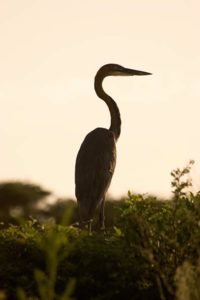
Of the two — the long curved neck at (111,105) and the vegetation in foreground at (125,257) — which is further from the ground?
the long curved neck at (111,105)

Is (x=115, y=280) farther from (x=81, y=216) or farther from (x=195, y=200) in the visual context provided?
(x=81, y=216)

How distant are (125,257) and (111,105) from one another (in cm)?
866

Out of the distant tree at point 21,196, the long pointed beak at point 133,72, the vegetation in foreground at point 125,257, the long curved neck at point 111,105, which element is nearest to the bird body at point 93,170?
the long curved neck at point 111,105

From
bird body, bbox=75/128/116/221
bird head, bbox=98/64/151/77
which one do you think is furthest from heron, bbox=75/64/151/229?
bird head, bbox=98/64/151/77

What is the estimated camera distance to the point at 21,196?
27641 millimetres

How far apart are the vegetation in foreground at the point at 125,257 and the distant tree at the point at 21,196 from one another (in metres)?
16.5

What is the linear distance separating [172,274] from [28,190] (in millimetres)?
18244

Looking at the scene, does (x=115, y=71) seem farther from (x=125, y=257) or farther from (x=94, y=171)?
(x=125, y=257)

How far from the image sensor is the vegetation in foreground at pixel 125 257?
9.63 meters

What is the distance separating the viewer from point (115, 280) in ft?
33.2

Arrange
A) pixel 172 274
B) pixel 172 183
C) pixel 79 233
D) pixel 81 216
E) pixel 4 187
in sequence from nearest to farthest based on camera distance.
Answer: pixel 172 183 < pixel 172 274 < pixel 79 233 < pixel 81 216 < pixel 4 187

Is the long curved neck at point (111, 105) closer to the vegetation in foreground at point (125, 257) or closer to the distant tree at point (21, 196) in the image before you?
the vegetation in foreground at point (125, 257)

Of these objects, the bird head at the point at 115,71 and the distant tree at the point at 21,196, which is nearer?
the bird head at the point at 115,71

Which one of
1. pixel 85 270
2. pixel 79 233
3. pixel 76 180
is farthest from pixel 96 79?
pixel 85 270
